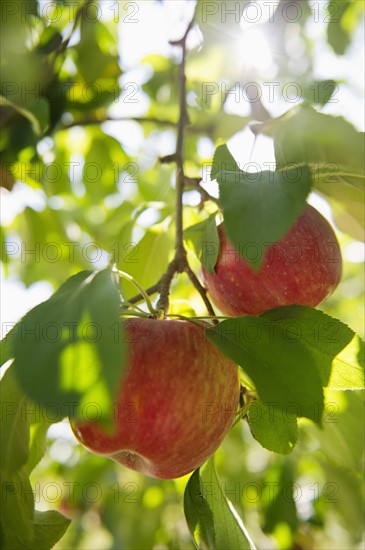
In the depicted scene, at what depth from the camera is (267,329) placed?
86cm

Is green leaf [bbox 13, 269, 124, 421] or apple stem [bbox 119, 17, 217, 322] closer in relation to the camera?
green leaf [bbox 13, 269, 124, 421]

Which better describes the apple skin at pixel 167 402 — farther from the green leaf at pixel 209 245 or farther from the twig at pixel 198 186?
the twig at pixel 198 186

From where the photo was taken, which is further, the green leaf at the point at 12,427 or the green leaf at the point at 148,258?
the green leaf at the point at 148,258

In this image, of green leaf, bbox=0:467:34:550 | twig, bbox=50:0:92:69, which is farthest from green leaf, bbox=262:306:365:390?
twig, bbox=50:0:92:69

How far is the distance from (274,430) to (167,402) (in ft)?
0.81

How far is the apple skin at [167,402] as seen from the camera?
2.79 feet

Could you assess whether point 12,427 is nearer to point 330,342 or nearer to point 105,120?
point 330,342

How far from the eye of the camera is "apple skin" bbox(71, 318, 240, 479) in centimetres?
85

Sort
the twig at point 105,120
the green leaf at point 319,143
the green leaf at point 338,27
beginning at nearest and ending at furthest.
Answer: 1. the green leaf at point 319,143
2. the green leaf at point 338,27
3. the twig at point 105,120

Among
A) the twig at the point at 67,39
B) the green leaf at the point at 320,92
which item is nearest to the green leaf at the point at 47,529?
the green leaf at the point at 320,92

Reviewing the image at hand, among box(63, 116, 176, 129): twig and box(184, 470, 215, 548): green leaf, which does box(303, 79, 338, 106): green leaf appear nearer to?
box(184, 470, 215, 548): green leaf

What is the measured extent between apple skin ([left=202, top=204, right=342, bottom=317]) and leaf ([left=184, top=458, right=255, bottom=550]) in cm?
30

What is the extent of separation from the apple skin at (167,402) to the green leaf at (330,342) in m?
0.12

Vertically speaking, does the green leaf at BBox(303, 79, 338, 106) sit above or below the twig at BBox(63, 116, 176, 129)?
above
